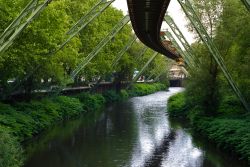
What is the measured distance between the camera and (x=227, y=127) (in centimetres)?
3300

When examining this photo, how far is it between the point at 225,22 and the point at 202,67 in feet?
14.8

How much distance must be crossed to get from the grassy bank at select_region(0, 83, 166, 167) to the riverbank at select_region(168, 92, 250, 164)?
13.3m

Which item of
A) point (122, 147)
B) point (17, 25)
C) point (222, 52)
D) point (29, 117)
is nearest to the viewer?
point (17, 25)

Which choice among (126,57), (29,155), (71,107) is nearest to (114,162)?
(29,155)

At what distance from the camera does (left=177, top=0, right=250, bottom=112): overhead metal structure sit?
37094 mm

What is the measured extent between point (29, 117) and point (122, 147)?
866cm

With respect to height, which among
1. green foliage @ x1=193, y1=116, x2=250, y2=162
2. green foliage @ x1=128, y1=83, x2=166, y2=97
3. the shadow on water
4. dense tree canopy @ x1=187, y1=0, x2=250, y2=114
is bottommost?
the shadow on water

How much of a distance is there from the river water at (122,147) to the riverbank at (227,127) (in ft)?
2.37

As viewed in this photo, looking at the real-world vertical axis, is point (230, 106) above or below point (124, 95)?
above

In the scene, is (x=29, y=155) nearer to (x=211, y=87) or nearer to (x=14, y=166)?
(x=14, y=166)

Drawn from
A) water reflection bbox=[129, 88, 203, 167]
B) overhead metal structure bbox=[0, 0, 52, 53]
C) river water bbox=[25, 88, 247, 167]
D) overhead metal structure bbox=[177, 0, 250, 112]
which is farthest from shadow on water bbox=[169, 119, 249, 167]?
overhead metal structure bbox=[0, 0, 52, 53]

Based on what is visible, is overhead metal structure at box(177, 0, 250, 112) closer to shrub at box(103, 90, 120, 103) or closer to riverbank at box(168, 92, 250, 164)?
riverbank at box(168, 92, 250, 164)

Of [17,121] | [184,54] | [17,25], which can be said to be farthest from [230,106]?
[17,25]

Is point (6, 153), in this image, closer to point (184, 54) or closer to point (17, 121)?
point (17, 121)
